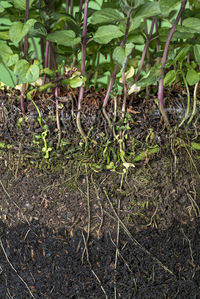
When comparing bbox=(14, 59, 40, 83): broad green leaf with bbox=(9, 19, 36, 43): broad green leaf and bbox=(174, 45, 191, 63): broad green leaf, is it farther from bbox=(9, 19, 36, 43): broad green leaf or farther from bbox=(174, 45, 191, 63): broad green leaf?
bbox=(174, 45, 191, 63): broad green leaf

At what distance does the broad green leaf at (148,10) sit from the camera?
0.63 meters

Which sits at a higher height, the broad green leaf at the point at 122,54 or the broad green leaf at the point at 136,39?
the broad green leaf at the point at 136,39

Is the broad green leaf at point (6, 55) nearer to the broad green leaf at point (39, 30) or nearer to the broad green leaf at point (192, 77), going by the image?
the broad green leaf at point (39, 30)

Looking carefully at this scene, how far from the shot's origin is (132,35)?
2.31 ft

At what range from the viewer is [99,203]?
2.35 ft

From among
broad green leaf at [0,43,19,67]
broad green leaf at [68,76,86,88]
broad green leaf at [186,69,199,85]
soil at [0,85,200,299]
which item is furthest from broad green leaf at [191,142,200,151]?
broad green leaf at [0,43,19,67]

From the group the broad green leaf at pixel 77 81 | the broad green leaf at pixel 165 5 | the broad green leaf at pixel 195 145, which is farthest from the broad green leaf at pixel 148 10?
the broad green leaf at pixel 195 145

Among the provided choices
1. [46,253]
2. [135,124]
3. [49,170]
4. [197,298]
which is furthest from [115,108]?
[197,298]

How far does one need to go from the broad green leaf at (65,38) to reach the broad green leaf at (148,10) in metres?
0.10

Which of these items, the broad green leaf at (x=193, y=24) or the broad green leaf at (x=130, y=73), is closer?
the broad green leaf at (x=193, y=24)

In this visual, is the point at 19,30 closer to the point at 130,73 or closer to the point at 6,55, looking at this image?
the point at 6,55

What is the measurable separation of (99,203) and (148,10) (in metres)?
0.32

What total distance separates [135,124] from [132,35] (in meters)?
0.15

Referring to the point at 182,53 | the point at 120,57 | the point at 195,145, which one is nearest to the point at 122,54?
the point at 120,57
